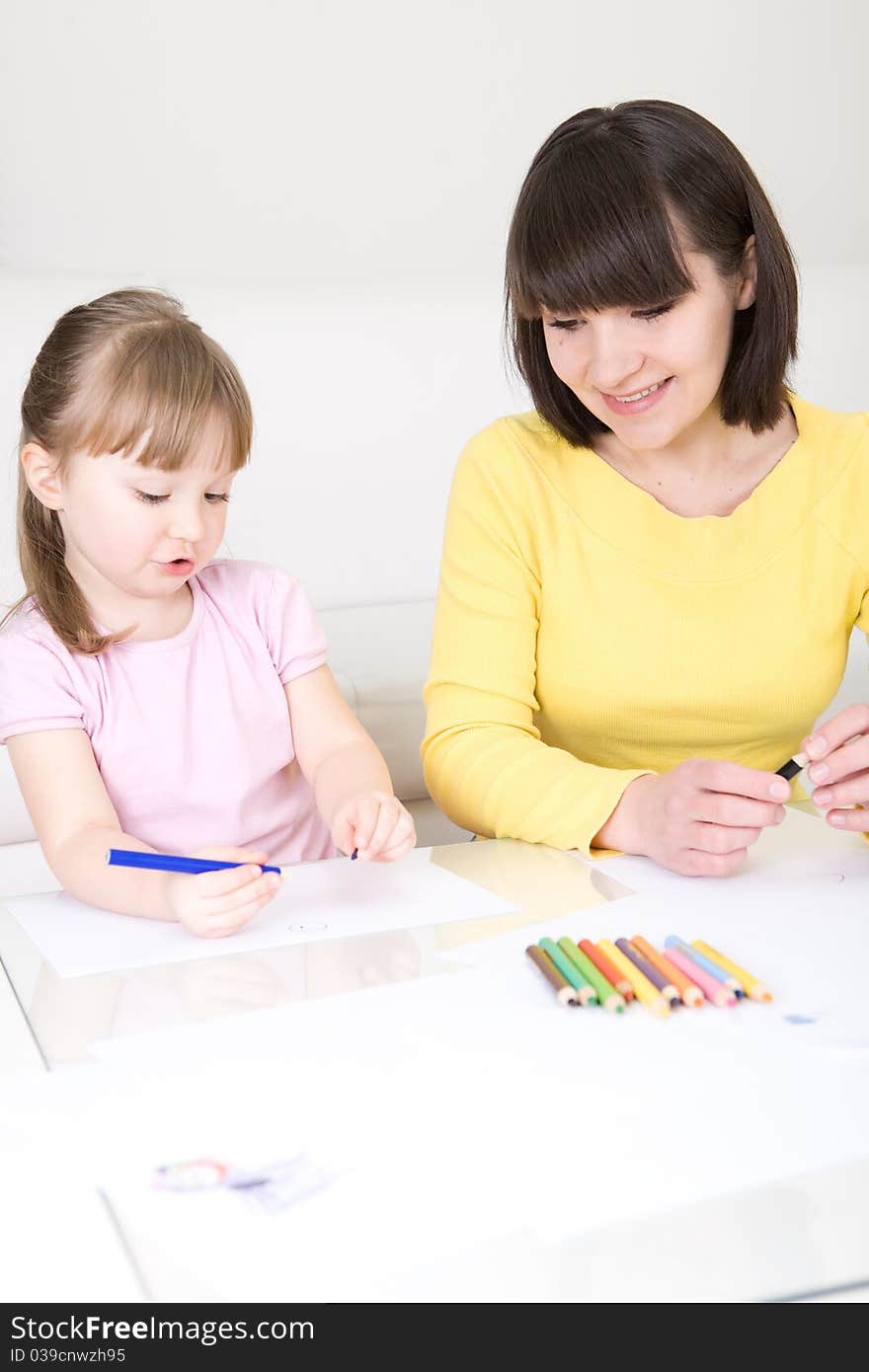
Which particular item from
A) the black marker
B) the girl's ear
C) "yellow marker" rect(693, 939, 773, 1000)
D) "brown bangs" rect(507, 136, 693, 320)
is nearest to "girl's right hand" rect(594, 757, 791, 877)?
the black marker

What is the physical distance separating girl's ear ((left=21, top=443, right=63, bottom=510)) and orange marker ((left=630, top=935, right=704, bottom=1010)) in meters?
0.59

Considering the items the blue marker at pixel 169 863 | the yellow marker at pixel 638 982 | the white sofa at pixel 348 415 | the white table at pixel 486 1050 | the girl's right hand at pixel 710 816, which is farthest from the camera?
the white sofa at pixel 348 415

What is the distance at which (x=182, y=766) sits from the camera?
3.88ft

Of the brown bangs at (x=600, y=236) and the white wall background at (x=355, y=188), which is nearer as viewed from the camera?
the brown bangs at (x=600, y=236)

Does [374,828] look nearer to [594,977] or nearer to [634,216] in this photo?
[594,977]

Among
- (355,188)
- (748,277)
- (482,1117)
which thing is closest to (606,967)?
(482,1117)

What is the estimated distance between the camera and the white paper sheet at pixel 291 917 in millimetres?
817

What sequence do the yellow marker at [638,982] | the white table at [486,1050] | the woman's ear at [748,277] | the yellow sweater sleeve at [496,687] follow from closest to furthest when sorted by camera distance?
the white table at [486,1050]
the yellow marker at [638,982]
the yellow sweater sleeve at [496,687]
the woman's ear at [748,277]

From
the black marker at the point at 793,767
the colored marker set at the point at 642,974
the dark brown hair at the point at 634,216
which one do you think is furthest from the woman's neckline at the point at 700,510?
the colored marker set at the point at 642,974

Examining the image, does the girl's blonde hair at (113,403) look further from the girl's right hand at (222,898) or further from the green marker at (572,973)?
the green marker at (572,973)

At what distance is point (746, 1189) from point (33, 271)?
2.25 meters

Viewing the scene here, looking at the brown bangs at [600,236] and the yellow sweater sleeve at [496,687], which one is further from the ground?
the brown bangs at [600,236]

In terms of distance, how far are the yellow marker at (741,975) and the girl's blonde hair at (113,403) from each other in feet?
1.78

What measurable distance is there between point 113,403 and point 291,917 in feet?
1.42
